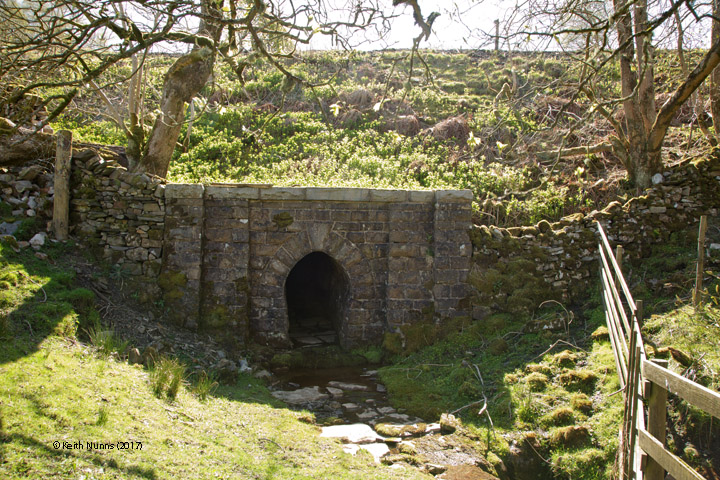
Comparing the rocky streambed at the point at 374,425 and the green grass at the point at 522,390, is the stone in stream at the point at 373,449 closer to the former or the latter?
the rocky streambed at the point at 374,425

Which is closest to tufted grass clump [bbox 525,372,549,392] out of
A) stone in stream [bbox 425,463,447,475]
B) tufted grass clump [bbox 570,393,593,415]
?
tufted grass clump [bbox 570,393,593,415]

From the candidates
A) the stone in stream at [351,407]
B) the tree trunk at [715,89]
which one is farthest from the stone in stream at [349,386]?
the tree trunk at [715,89]

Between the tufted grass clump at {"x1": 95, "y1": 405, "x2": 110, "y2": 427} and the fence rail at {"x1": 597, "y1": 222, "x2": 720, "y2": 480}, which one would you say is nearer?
the fence rail at {"x1": 597, "y1": 222, "x2": 720, "y2": 480}

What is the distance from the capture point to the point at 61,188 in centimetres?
875

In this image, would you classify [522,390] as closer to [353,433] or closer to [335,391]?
[353,433]

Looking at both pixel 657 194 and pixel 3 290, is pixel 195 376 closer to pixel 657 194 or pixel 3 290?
pixel 3 290

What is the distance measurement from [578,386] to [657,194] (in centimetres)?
448

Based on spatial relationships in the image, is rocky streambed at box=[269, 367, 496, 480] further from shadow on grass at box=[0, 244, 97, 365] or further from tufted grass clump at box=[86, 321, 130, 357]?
shadow on grass at box=[0, 244, 97, 365]

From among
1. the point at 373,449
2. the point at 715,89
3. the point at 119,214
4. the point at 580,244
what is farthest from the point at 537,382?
the point at 119,214

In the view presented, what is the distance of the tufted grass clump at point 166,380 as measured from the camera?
6094 millimetres

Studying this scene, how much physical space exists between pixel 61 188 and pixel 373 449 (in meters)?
6.27

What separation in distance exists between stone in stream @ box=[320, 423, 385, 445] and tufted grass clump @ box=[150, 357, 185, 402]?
67.8 inches

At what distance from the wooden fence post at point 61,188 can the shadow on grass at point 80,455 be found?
17.1 feet

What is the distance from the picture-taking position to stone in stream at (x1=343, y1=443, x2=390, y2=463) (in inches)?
235
